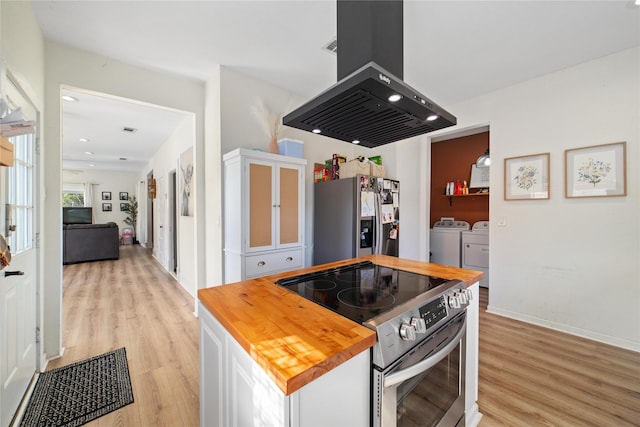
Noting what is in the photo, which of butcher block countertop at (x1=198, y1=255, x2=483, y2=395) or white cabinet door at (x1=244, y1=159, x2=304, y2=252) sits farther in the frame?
white cabinet door at (x1=244, y1=159, x2=304, y2=252)

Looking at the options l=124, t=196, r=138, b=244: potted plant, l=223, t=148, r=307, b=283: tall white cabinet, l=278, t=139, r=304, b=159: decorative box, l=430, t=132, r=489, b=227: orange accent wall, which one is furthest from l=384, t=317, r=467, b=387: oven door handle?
l=124, t=196, r=138, b=244: potted plant

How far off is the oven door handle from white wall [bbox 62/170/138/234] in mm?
10955

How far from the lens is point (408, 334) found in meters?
0.92

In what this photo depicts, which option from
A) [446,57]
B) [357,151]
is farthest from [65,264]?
[446,57]

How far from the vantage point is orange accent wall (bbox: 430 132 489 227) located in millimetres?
4598

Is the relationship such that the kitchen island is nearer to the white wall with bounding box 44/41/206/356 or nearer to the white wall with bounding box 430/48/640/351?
the white wall with bounding box 44/41/206/356

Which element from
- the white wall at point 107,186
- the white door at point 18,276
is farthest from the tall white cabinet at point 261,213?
the white wall at point 107,186

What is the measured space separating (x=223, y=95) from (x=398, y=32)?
1944mm

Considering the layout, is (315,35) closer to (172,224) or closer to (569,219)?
(569,219)

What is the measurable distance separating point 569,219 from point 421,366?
2.75m

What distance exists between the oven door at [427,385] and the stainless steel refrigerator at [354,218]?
1525mm

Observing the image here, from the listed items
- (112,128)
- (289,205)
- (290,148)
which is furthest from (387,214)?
(112,128)

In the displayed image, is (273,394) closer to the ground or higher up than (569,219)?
closer to the ground

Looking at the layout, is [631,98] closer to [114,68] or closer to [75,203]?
[114,68]
